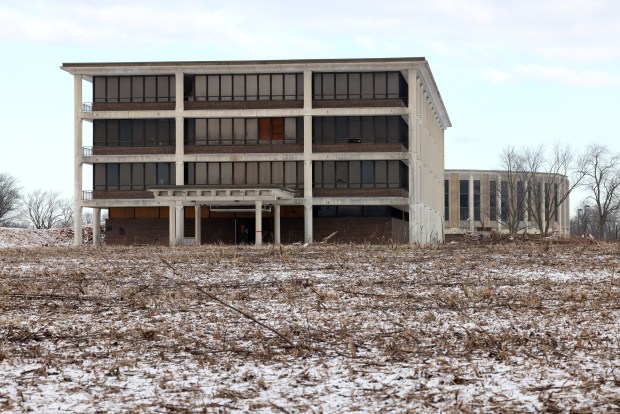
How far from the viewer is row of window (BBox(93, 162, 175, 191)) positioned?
65.7 meters

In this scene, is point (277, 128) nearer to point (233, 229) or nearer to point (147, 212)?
Answer: point (233, 229)

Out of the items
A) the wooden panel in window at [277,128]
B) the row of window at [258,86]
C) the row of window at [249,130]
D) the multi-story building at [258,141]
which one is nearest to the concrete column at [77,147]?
the multi-story building at [258,141]

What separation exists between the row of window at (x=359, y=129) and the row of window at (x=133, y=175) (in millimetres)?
11285

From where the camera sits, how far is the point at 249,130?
6500 cm

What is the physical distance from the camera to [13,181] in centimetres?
13938

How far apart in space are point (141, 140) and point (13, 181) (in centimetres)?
8094

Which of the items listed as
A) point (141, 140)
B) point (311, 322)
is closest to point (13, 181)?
point (141, 140)

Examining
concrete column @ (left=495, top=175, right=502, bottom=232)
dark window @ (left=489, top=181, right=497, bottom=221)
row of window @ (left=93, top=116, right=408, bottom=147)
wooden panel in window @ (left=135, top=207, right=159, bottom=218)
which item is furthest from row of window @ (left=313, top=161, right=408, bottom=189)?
dark window @ (left=489, top=181, right=497, bottom=221)

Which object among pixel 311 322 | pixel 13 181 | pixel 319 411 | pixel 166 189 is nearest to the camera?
pixel 319 411

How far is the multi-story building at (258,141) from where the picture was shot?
6381 cm

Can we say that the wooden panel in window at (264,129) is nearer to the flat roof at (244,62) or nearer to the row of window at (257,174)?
the row of window at (257,174)

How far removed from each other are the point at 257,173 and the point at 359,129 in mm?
8069

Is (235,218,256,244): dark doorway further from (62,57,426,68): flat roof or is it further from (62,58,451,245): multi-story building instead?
(62,57,426,68): flat roof

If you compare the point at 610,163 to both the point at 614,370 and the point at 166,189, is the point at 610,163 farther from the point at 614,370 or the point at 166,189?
the point at 614,370
